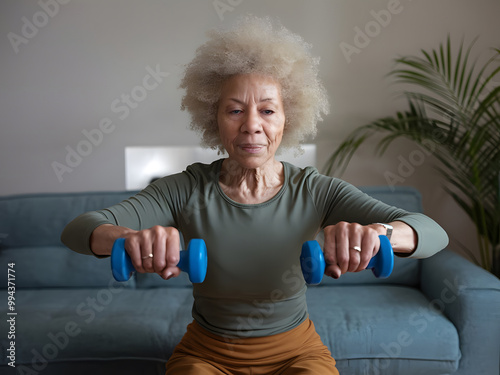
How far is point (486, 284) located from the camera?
5.87ft

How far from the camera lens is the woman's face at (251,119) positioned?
3.67 ft

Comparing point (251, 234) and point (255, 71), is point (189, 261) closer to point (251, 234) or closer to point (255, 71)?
point (251, 234)

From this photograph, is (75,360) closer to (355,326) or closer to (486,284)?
(355,326)

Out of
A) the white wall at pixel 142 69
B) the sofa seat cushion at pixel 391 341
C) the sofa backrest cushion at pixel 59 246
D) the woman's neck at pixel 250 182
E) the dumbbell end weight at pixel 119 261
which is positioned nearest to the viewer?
the dumbbell end weight at pixel 119 261

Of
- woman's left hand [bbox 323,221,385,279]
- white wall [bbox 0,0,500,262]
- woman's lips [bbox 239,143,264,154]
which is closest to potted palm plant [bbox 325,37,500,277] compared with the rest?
white wall [bbox 0,0,500,262]

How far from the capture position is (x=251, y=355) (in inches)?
42.1

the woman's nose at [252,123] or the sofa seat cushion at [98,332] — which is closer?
the woman's nose at [252,123]

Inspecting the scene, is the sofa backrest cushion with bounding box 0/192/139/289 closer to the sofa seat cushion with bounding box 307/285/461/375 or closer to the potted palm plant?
the sofa seat cushion with bounding box 307/285/461/375

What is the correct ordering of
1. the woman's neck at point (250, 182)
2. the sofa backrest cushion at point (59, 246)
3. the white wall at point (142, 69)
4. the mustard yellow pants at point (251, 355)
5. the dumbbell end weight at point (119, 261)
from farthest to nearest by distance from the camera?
the white wall at point (142, 69) → the sofa backrest cushion at point (59, 246) → the woman's neck at point (250, 182) → the mustard yellow pants at point (251, 355) → the dumbbell end weight at point (119, 261)

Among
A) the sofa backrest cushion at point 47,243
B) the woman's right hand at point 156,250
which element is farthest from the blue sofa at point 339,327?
the woman's right hand at point 156,250

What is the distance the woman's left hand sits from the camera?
80cm

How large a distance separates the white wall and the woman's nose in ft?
6.14

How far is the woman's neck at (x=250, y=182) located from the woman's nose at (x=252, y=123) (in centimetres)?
11

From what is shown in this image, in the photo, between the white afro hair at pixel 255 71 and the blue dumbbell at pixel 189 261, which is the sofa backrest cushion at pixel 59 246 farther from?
the blue dumbbell at pixel 189 261
